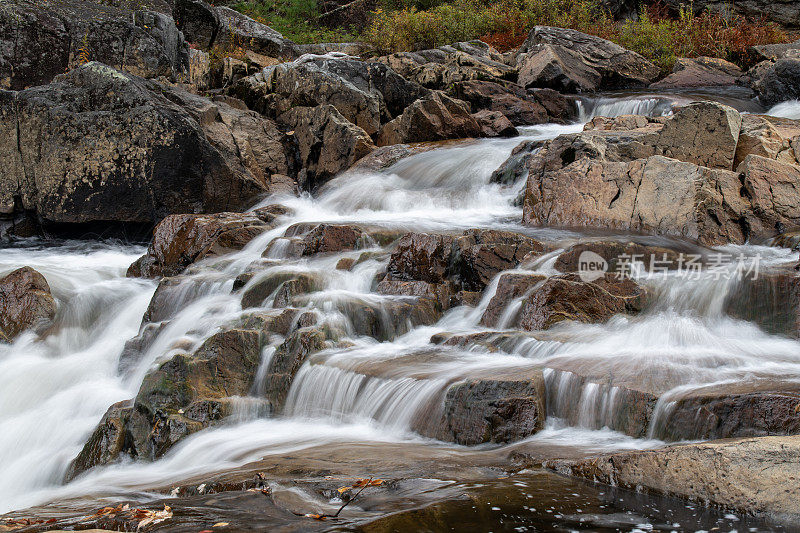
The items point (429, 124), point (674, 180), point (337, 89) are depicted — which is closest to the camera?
point (674, 180)

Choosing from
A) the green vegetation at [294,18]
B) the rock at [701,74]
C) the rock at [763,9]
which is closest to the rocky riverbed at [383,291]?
→ the rock at [701,74]

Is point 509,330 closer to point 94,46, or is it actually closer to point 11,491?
point 11,491

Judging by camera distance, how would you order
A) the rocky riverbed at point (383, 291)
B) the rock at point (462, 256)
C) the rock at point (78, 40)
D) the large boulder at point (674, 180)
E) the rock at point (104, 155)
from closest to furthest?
1. the rocky riverbed at point (383, 291)
2. the rock at point (462, 256)
3. the large boulder at point (674, 180)
4. the rock at point (104, 155)
5. the rock at point (78, 40)

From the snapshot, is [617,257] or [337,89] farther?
[337,89]

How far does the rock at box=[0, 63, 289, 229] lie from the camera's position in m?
11.1

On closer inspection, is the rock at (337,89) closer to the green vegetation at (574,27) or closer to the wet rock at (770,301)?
the green vegetation at (574,27)

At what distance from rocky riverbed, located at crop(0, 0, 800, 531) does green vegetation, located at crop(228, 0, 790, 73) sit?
221 centimetres

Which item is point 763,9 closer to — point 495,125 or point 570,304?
point 495,125

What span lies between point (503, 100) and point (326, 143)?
4.66 meters

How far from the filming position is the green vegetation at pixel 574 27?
733 inches

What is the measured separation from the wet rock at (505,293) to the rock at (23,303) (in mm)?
5346

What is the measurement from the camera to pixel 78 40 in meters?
12.9

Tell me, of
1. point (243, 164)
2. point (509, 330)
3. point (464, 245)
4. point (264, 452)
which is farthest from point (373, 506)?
point (243, 164)

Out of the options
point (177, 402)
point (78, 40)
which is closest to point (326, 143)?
point (78, 40)
